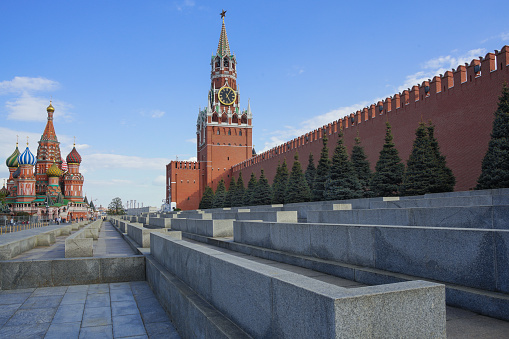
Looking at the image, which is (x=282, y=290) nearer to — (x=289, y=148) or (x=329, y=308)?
(x=329, y=308)

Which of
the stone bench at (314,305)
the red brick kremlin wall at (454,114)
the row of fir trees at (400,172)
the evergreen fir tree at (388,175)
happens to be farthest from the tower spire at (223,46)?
the stone bench at (314,305)

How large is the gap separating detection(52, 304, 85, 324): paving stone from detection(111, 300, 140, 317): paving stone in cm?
35

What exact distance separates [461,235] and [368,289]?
1.53 m

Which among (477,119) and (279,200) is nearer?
(477,119)

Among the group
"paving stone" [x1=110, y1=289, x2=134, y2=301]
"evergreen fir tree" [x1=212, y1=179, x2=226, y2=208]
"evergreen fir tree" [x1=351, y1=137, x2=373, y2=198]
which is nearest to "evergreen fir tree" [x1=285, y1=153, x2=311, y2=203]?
"evergreen fir tree" [x1=351, y1=137, x2=373, y2=198]

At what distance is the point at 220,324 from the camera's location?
9.20ft

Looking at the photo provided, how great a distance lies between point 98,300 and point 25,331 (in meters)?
1.26

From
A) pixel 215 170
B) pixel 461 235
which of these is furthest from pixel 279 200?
pixel 215 170

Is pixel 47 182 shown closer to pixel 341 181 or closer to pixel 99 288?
pixel 341 181

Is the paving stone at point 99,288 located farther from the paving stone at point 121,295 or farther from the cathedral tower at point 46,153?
the cathedral tower at point 46,153

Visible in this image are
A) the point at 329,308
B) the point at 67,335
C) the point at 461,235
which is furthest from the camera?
the point at 67,335

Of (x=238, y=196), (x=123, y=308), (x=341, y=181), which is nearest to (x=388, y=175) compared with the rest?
(x=341, y=181)

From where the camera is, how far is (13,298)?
17.2 ft

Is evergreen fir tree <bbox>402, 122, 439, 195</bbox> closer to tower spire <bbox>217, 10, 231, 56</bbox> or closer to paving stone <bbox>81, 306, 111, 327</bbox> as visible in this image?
A: paving stone <bbox>81, 306, 111, 327</bbox>
